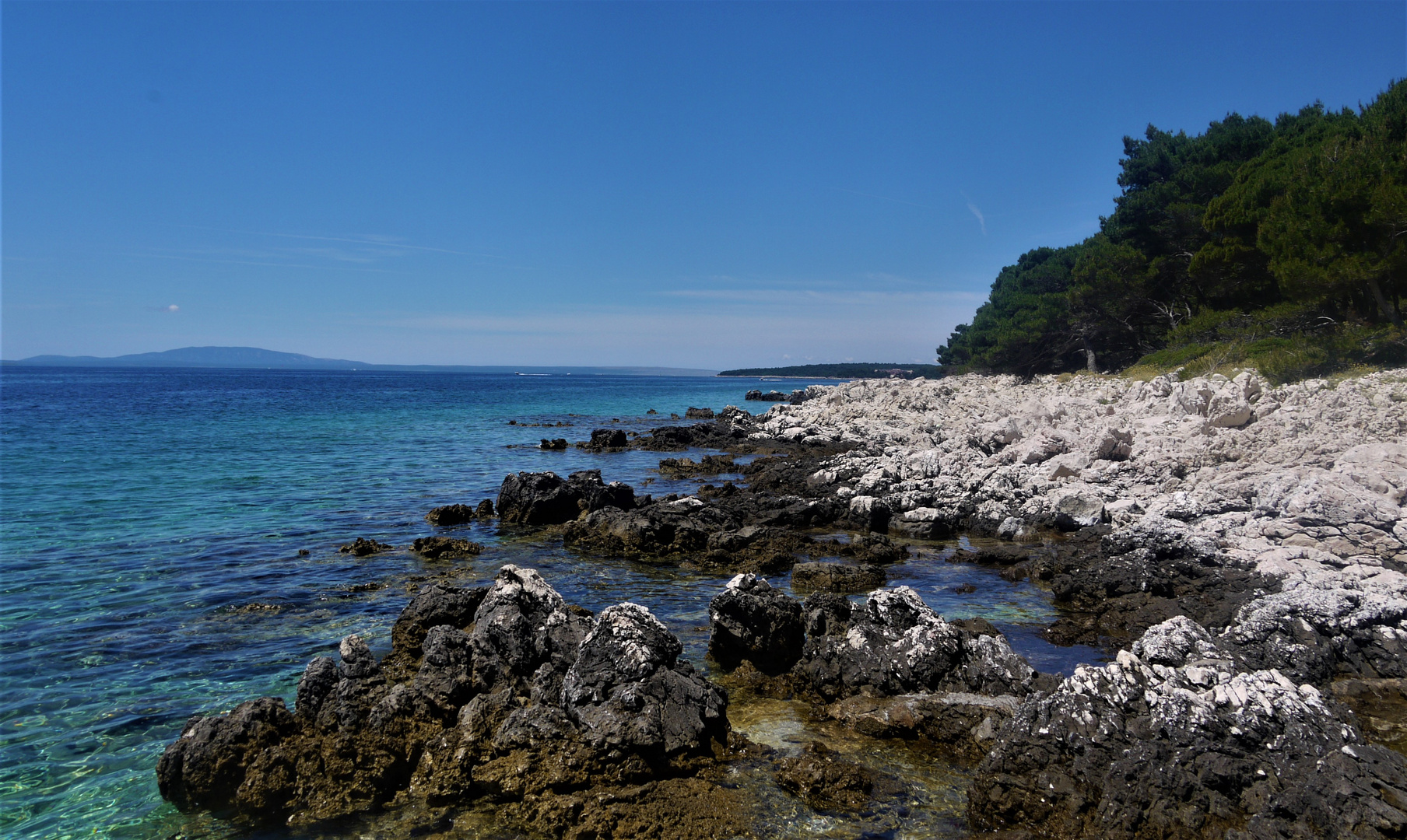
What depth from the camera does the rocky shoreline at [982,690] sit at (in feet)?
19.5

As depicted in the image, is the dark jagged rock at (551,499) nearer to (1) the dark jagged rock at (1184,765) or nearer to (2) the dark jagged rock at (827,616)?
(2) the dark jagged rock at (827,616)

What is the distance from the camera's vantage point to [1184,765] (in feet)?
19.2

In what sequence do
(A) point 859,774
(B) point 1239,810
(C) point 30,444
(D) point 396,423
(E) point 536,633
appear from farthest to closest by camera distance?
(D) point 396,423 < (C) point 30,444 < (E) point 536,633 < (A) point 859,774 < (B) point 1239,810

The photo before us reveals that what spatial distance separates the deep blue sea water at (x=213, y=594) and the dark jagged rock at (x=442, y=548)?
357 millimetres

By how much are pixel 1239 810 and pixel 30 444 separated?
48258 millimetres

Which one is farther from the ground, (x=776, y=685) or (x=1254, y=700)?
(x=1254, y=700)

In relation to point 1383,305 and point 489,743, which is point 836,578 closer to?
point 489,743

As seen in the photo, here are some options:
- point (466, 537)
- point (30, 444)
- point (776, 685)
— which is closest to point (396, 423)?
point (30, 444)

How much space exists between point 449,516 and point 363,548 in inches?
137

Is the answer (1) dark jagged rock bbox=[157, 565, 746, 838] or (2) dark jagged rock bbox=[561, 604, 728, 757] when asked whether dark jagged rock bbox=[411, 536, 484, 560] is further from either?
(2) dark jagged rock bbox=[561, 604, 728, 757]

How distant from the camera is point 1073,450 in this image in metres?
18.9

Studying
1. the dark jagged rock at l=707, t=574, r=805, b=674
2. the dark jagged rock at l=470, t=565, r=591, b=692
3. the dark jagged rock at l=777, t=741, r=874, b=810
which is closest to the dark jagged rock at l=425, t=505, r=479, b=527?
the dark jagged rock at l=470, t=565, r=591, b=692

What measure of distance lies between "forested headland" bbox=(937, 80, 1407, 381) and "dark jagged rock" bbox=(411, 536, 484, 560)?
27429 mm

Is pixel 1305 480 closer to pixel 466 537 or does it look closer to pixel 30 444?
pixel 466 537
